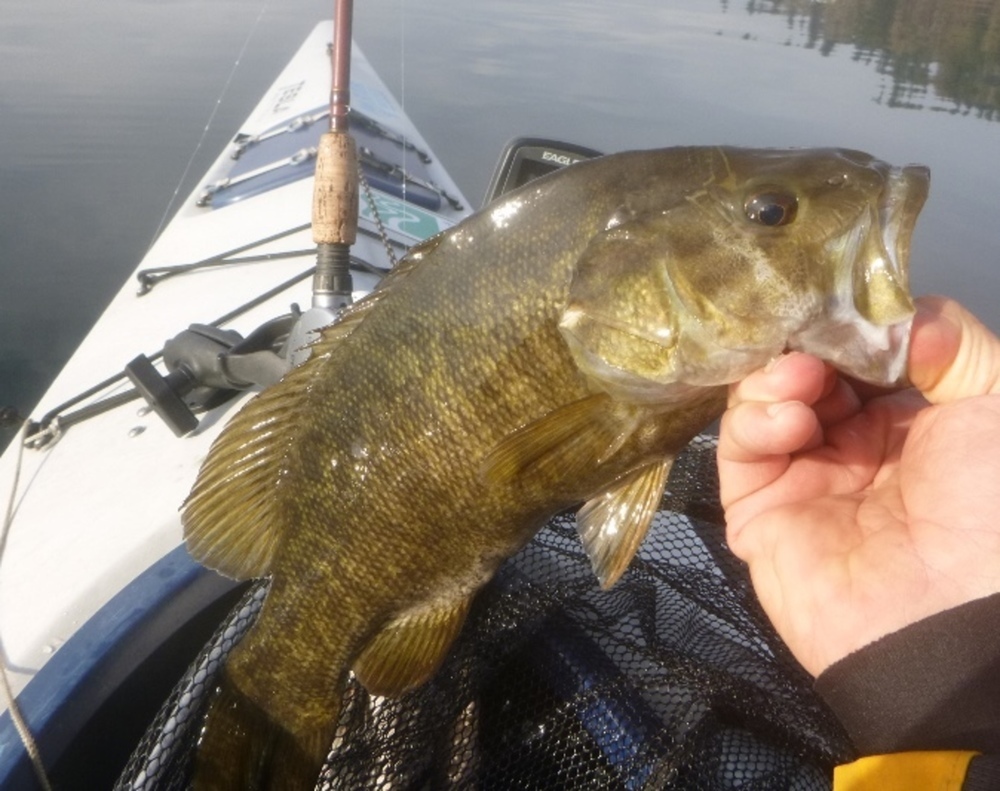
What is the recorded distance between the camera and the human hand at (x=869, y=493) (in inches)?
56.4

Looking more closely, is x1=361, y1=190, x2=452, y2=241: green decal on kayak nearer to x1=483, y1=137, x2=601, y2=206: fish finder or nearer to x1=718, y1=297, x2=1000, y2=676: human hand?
x1=483, y1=137, x2=601, y2=206: fish finder

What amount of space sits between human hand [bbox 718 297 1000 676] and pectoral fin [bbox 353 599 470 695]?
0.68 m

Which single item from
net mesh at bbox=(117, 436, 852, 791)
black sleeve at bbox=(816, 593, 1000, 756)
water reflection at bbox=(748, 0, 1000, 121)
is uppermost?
black sleeve at bbox=(816, 593, 1000, 756)

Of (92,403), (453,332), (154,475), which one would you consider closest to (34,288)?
(92,403)

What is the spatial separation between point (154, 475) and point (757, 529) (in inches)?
82.8

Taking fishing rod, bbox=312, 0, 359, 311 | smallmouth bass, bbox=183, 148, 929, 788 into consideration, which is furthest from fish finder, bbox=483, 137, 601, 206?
smallmouth bass, bbox=183, 148, 929, 788

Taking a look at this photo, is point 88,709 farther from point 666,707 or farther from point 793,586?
point 793,586

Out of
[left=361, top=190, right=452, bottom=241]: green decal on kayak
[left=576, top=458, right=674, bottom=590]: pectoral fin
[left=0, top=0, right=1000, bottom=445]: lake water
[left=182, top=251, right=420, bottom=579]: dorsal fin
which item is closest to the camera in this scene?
[left=576, top=458, right=674, bottom=590]: pectoral fin

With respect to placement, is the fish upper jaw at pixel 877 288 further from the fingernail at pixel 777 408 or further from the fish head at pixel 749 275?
the fingernail at pixel 777 408

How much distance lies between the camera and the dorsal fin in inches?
73.9

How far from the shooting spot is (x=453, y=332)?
1632 mm

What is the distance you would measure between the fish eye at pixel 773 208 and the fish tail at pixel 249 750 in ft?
4.82

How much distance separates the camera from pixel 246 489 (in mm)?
1915

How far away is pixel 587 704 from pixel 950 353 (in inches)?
42.6
